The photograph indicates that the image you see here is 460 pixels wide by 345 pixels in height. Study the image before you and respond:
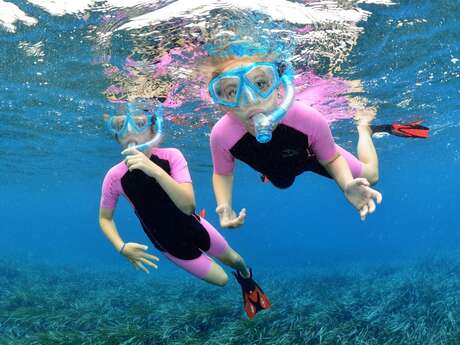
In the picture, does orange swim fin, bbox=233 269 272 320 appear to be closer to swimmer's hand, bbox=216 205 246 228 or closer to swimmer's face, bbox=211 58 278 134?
swimmer's hand, bbox=216 205 246 228

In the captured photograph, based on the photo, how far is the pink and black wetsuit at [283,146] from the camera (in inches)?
219

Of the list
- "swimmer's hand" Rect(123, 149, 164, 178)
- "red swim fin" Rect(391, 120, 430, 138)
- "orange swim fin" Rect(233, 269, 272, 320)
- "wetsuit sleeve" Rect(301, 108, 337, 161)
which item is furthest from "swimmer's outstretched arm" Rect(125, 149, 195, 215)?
"red swim fin" Rect(391, 120, 430, 138)

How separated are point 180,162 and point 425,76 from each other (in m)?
12.8

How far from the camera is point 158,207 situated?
6199mm

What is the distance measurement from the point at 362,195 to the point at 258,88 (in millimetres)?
1823

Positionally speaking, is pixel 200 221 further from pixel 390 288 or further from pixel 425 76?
pixel 425 76

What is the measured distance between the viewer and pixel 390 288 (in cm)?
1492

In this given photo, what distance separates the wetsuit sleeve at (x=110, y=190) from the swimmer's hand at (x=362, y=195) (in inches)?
149

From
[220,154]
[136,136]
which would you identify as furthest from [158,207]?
[220,154]

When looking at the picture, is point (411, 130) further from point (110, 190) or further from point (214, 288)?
point (214, 288)

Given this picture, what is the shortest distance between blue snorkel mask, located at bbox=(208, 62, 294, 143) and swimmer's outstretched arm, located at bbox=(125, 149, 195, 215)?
4.02ft

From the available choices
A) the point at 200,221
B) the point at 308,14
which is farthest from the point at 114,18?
the point at 200,221

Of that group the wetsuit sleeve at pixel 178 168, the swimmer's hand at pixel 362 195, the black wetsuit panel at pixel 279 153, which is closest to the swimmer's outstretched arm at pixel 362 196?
the swimmer's hand at pixel 362 195

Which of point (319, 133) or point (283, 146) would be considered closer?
point (319, 133)
